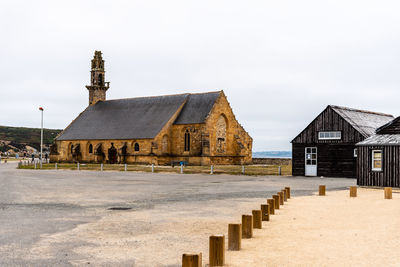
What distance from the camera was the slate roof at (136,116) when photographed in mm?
58781

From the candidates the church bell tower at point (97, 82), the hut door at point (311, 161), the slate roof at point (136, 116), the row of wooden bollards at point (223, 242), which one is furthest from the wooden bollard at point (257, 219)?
the church bell tower at point (97, 82)

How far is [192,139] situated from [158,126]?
15.6 ft

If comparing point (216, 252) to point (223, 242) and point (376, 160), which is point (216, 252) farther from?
point (376, 160)

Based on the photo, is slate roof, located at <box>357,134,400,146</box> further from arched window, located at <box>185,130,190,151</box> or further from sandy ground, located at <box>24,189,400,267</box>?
arched window, located at <box>185,130,190,151</box>

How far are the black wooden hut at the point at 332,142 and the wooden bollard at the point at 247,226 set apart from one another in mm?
26234

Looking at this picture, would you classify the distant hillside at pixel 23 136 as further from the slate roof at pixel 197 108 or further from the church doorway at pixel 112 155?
the slate roof at pixel 197 108

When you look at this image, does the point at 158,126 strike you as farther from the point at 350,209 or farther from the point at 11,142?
the point at 11,142

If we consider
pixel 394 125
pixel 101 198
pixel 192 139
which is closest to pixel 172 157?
pixel 192 139

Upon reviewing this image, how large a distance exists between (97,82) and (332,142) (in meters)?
48.2

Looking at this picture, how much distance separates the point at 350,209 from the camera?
1450 cm

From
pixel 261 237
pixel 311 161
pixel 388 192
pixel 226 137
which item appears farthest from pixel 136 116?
pixel 261 237

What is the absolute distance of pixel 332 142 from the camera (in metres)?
34.8

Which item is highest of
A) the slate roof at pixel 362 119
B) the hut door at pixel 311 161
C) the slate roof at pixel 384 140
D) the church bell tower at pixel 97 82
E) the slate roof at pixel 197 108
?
the church bell tower at pixel 97 82

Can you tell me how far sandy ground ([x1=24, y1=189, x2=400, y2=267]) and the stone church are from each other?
42.7 metres
